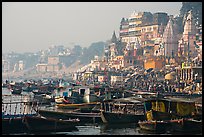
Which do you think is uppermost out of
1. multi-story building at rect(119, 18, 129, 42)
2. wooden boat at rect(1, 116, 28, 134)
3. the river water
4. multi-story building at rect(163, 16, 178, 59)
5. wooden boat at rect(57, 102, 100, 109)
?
multi-story building at rect(119, 18, 129, 42)

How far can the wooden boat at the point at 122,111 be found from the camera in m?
27.3

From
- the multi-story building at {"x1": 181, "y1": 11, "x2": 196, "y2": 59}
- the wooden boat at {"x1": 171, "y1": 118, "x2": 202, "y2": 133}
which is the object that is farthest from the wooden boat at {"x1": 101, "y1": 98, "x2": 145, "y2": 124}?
the multi-story building at {"x1": 181, "y1": 11, "x2": 196, "y2": 59}

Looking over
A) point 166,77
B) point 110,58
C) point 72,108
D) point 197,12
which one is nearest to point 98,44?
point 110,58

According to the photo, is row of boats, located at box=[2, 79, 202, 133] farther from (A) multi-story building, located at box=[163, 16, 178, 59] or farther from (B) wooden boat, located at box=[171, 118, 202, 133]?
(A) multi-story building, located at box=[163, 16, 178, 59]

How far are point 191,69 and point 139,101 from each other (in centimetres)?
2920

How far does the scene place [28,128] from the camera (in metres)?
24.3

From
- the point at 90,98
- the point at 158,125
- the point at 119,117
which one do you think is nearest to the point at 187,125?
the point at 158,125

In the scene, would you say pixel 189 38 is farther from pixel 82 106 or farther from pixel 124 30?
pixel 82 106

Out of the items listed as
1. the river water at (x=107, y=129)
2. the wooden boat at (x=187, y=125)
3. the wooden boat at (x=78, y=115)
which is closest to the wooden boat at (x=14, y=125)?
the river water at (x=107, y=129)

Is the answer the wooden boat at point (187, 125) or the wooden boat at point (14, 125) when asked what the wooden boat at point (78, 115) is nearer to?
the wooden boat at point (14, 125)

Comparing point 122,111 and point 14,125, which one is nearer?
point 14,125

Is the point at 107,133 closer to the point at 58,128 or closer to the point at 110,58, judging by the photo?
the point at 58,128

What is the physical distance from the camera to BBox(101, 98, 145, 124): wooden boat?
27.3 meters

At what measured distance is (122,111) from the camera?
97.1ft
